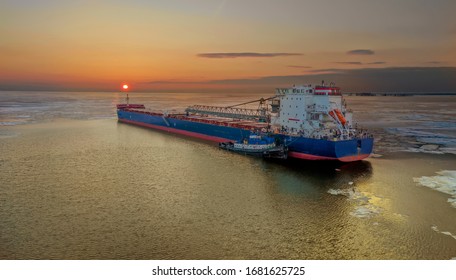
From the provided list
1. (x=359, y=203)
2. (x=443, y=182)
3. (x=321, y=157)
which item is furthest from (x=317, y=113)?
(x=359, y=203)

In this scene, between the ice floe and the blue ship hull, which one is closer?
the ice floe

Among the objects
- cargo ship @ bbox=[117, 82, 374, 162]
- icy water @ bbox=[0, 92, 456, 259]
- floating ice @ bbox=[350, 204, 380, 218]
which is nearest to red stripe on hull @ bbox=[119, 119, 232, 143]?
cargo ship @ bbox=[117, 82, 374, 162]

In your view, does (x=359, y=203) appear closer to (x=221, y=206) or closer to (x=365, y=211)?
(x=365, y=211)

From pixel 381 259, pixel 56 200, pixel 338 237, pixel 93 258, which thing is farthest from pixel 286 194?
pixel 56 200

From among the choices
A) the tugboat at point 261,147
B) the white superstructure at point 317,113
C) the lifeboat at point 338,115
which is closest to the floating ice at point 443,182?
the white superstructure at point 317,113

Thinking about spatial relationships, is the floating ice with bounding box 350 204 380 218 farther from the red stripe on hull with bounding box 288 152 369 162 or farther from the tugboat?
the tugboat

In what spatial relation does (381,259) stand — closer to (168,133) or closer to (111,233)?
(111,233)

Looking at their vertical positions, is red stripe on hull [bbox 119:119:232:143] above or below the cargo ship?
below
